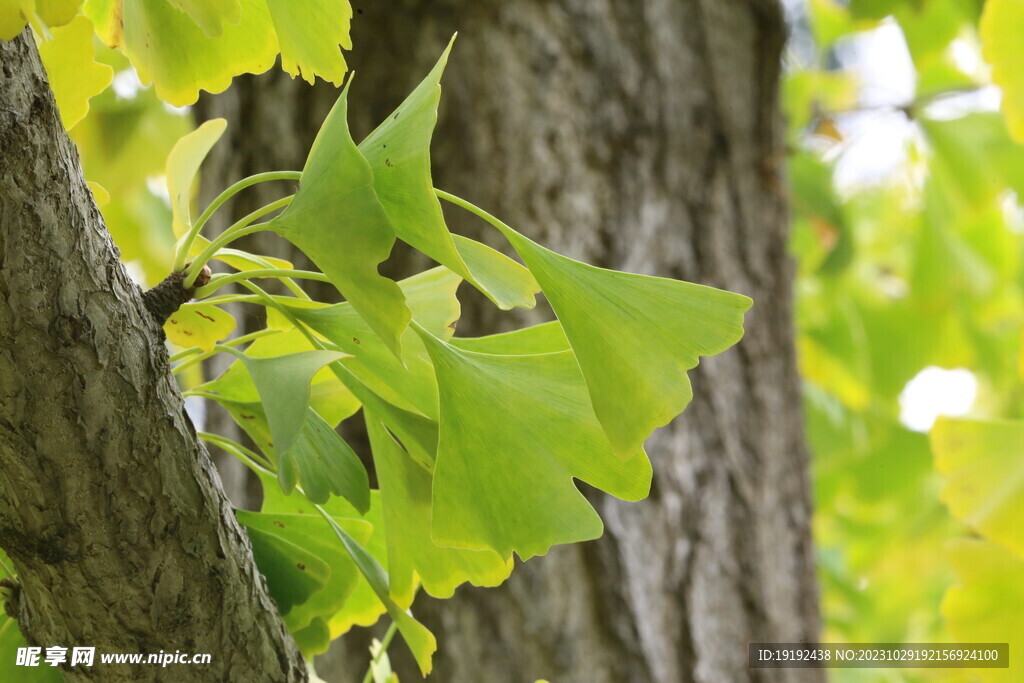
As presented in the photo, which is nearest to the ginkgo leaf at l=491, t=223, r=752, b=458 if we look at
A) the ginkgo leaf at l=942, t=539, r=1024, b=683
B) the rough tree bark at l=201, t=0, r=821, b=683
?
the ginkgo leaf at l=942, t=539, r=1024, b=683

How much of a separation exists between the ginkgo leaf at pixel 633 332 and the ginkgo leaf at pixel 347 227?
4 centimetres

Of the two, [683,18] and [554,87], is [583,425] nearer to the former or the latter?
[554,87]

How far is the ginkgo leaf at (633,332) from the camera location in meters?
0.23

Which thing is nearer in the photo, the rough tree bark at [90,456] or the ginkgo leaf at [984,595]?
the rough tree bark at [90,456]

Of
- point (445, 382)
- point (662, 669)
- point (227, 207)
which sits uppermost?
point (227, 207)

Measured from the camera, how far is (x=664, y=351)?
0.23 metres

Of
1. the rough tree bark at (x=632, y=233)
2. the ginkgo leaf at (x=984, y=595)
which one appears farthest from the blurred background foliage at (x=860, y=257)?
the ginkgo leaf at (x=984, y=595)

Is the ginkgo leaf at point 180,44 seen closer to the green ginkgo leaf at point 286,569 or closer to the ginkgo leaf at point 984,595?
the green ginkgo leaf at point 286,569

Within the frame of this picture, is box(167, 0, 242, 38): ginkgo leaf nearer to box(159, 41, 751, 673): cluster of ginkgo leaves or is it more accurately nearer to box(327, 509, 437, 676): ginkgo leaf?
box(159, 41, 751, 673): cluster of ginkgo leaves

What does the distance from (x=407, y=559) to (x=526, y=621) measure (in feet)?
1.32

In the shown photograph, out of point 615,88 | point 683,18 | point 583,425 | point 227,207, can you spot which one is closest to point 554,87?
point 615,88

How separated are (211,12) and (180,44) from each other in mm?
65

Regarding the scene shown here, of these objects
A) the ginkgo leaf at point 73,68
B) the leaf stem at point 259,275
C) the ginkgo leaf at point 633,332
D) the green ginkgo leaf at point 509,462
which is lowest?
the green ginkgo leaf at point 509,462

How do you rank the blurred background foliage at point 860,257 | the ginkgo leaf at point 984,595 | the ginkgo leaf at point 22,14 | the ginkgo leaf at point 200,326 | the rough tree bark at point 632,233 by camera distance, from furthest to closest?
the blurred background foliage at point 860,257
the rough tree bark at point 632,233
the ginkgo leaf at point 984,595
the ginkgo leaf at point 200,326
the ginkgo leaf at point 22,14
